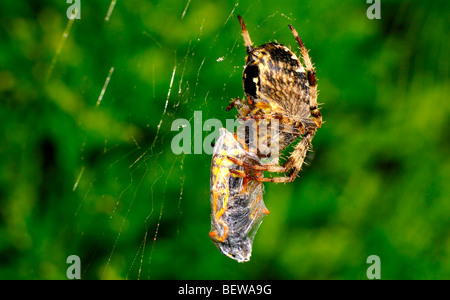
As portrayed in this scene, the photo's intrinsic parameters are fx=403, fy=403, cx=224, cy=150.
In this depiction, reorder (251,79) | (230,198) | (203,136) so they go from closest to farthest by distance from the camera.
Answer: (230,198) → (251,79) → (203,136)

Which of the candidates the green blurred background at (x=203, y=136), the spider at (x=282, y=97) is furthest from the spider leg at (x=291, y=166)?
the green blurred background at (x=203, y=136)

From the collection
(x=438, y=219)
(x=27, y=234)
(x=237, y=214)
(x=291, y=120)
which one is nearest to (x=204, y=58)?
(x=291, y=120)

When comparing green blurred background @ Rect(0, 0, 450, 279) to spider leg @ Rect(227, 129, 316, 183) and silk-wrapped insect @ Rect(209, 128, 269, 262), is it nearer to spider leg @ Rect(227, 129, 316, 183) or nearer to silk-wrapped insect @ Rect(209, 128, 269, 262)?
spider leg @ Rect(227, 129, 316, 183)

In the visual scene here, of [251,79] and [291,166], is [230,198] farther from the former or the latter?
[251,79]

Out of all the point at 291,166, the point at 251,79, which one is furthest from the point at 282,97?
the point at 291,166

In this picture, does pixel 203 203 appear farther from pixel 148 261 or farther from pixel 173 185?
pixel 148 261

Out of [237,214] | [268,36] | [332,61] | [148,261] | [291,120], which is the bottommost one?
[148,261]

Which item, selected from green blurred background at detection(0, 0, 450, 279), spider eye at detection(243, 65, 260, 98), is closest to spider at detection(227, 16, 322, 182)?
spider eye at detection(243, 65, 260, 98)
